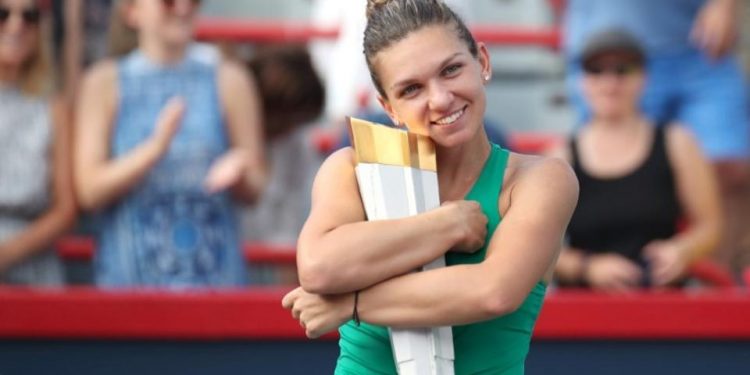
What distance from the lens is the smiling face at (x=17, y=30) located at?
4887 millimetres

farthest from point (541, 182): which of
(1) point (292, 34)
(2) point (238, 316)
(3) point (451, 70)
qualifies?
(1) point (292, 34)

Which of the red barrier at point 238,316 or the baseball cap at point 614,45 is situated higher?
the baseball cap at point 614,45

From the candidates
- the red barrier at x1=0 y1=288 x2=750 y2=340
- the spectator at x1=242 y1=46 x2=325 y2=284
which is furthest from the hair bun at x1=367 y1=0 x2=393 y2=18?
the spectator at x1=242 y1=46 x2=325 y2=284

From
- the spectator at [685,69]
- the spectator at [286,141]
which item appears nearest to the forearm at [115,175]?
the spectator at [286,141]

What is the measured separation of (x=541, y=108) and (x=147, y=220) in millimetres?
2861

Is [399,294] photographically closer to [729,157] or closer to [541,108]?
[729,157]

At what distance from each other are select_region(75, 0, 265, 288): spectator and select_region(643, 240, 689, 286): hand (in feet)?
4.23

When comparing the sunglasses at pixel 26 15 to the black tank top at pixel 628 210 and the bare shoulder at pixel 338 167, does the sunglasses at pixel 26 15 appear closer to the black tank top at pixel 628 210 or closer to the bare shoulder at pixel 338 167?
the black tank top at pixel 628 210

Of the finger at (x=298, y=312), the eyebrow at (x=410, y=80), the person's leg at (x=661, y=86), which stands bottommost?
the finger at (x=298, y=312)

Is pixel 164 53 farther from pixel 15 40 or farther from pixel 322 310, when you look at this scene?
pixel 322 310

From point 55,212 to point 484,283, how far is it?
8.79ft

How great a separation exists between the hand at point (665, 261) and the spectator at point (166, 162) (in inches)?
50.8

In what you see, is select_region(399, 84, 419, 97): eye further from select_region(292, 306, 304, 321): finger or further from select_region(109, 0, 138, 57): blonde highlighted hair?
select_region(109, 0, 138, 57): blonde highlighted hair

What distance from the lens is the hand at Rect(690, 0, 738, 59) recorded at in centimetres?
551
